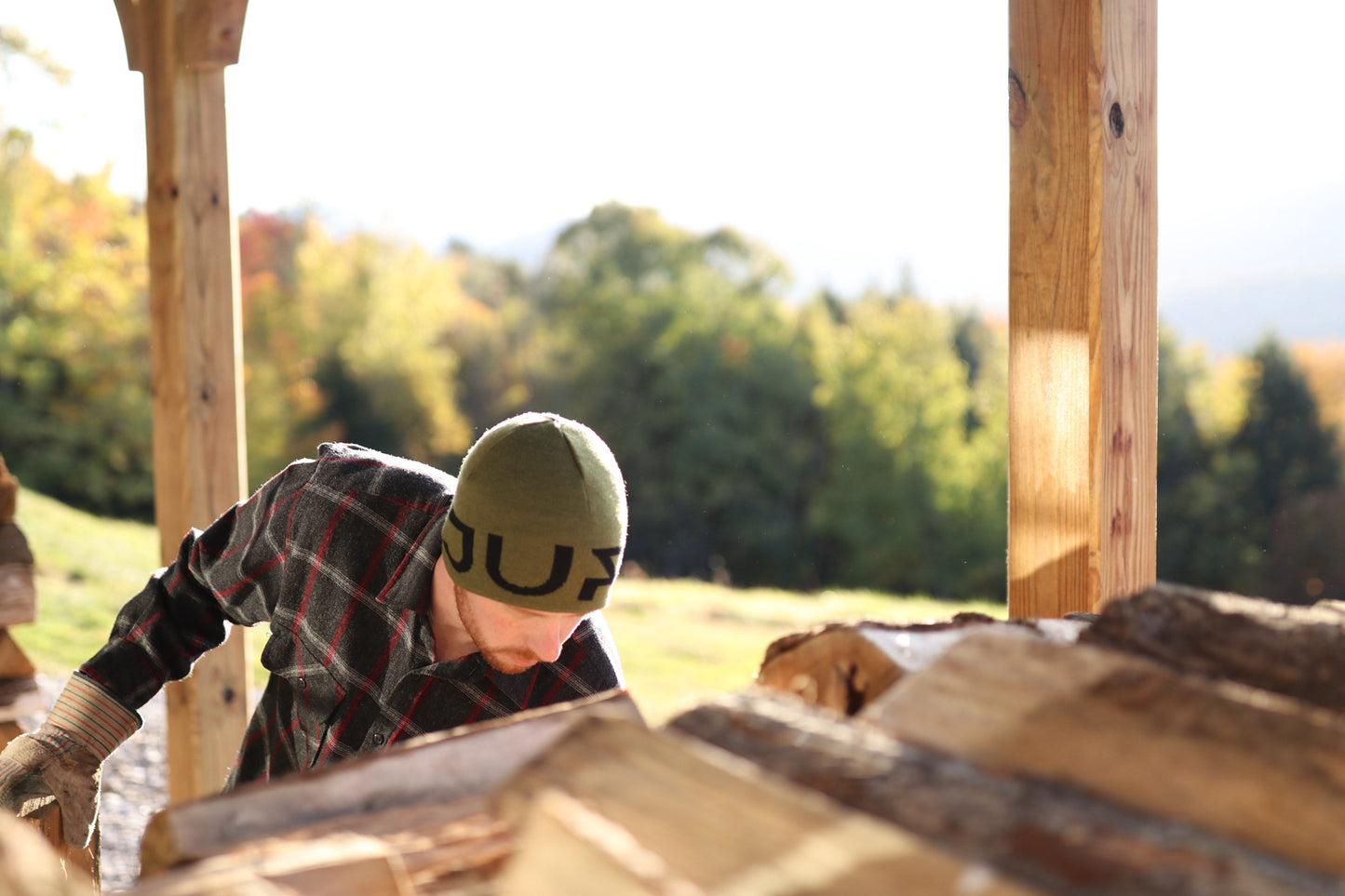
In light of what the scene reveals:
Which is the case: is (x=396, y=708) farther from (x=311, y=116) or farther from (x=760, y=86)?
(x=760, y=86)

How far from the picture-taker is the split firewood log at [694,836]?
576 mm

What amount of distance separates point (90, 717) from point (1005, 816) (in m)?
1.74

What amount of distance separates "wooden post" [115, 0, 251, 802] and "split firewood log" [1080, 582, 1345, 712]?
219cm

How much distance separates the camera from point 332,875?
27.5 inches

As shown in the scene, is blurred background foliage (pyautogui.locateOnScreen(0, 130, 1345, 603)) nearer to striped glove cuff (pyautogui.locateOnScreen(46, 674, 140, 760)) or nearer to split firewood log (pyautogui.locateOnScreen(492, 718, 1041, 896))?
striped glove cuff (pyautogui.locateOnScreen(46, 674, 140, 760))

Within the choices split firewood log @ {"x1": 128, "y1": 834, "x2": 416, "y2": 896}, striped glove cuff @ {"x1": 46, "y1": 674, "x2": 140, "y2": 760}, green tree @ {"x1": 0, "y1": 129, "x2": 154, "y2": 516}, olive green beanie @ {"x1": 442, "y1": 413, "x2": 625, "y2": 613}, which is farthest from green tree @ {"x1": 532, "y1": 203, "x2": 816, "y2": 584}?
split firewood log @ {"x1": 128, "y1": 834, "x2": 416, "y2": 896}

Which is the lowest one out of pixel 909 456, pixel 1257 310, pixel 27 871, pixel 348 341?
pixel 909 456

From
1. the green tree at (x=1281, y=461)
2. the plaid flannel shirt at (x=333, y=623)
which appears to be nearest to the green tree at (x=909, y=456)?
the green tree at (x=1281, y=461)

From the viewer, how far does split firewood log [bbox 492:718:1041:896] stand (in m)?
0.58

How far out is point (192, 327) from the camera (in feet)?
8.73

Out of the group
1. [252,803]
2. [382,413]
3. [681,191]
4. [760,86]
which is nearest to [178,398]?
[252,803]

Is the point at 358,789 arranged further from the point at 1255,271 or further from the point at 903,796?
the point at 1255,271

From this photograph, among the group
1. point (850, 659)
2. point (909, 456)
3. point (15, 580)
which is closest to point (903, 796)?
point (850, 659)

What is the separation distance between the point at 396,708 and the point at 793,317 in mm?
25205
